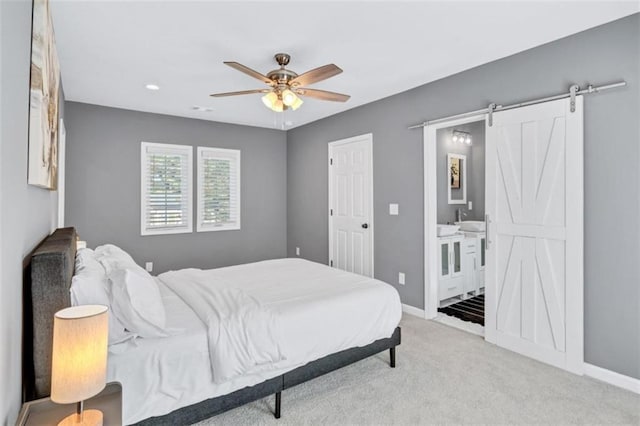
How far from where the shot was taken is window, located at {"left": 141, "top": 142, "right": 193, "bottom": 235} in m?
4.73

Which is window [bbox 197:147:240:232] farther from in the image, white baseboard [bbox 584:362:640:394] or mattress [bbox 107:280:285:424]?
white baseboard [bbox 584:362:640:394]

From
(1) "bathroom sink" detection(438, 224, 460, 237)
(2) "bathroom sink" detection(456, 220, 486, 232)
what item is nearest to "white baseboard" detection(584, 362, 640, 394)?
(1) "bathroom sink" detection(438, 224, 460, 237)

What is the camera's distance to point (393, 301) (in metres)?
2.68

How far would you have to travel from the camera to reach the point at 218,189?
17.6 ft

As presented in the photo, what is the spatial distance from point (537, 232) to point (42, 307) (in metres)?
3.33

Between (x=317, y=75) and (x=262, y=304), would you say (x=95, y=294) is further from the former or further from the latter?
(x=317, y=75)

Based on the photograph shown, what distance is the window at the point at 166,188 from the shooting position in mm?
4730

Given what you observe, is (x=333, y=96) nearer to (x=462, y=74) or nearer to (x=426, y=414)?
(x=462, y=74)

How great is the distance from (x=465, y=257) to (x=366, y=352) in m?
2.49

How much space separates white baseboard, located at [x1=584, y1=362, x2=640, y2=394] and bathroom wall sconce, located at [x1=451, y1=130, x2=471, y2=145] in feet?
11.5

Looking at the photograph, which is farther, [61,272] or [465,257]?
[465,257]

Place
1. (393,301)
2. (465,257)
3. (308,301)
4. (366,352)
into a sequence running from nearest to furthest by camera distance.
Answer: (308,301), (366,352), (393,301), (465,257)

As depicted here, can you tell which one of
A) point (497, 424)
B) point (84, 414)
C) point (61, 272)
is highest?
point (61, 272)

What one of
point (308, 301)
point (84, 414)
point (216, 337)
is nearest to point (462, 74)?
point (308, 301)
